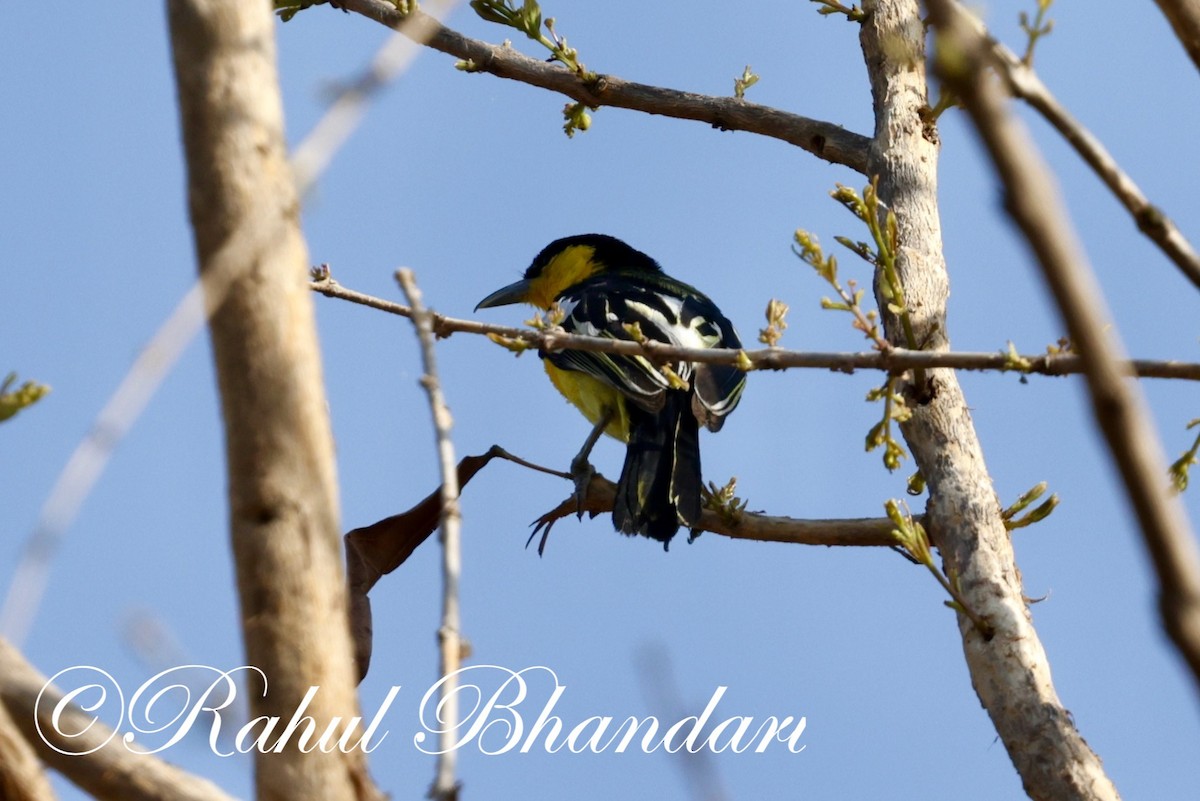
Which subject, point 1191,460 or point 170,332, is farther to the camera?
point 1191,460

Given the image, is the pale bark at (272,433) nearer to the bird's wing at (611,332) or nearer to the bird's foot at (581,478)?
the bird's wing at (611,332)

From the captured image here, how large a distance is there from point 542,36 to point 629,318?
1.78m

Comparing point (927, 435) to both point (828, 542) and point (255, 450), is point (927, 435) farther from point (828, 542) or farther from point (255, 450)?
point (255, 450)

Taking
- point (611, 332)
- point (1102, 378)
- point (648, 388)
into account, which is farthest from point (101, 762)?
point (611, 332)

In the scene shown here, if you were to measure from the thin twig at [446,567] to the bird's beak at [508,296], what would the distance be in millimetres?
6585

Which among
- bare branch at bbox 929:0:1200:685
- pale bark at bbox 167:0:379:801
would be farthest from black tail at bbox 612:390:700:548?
bare branch at bbox 929:0:1200:685

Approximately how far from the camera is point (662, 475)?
5.46 metres

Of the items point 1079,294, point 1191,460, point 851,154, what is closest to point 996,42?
point 1079,294

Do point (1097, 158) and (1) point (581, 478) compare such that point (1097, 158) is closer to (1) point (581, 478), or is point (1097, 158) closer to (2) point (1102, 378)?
(2) point (1102, 378)

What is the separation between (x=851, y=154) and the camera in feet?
15.8

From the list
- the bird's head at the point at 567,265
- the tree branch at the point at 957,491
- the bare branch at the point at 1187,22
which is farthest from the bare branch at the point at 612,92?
the bird's head at the point at 567,265

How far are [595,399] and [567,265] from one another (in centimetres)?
224

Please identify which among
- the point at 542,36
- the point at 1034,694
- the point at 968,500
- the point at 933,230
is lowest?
the point at 1034,694

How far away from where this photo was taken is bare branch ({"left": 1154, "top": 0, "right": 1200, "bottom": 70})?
199cm
